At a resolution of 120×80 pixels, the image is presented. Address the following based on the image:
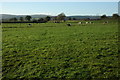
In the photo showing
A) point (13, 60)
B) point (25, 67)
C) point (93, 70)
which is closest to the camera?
point (93, 70)

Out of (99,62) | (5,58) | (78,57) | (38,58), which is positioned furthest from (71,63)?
(5,58)

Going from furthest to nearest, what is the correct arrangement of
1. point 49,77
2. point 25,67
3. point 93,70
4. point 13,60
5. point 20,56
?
point 20,56, point 13,60, point 25,67, point 93,70, point 49,77

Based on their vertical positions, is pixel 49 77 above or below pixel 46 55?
below

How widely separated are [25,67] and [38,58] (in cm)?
173

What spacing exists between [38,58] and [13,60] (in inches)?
75.2

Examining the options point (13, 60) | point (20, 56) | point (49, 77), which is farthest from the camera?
point (20, 56)

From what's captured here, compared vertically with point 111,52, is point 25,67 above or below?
below

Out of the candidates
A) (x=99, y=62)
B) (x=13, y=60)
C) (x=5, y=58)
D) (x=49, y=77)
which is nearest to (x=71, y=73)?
(x=49, y=77)

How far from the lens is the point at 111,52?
12.3 m

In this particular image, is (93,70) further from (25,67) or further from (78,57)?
(25,67)

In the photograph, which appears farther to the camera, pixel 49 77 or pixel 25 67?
pixel 25 67

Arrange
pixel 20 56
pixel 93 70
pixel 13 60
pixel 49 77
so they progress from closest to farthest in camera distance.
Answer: pixel 49 77, pixel 93 70, pixel 13 60, pixel 20 56

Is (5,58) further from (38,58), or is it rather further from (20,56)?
(38,58)

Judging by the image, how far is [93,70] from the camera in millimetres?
9062
